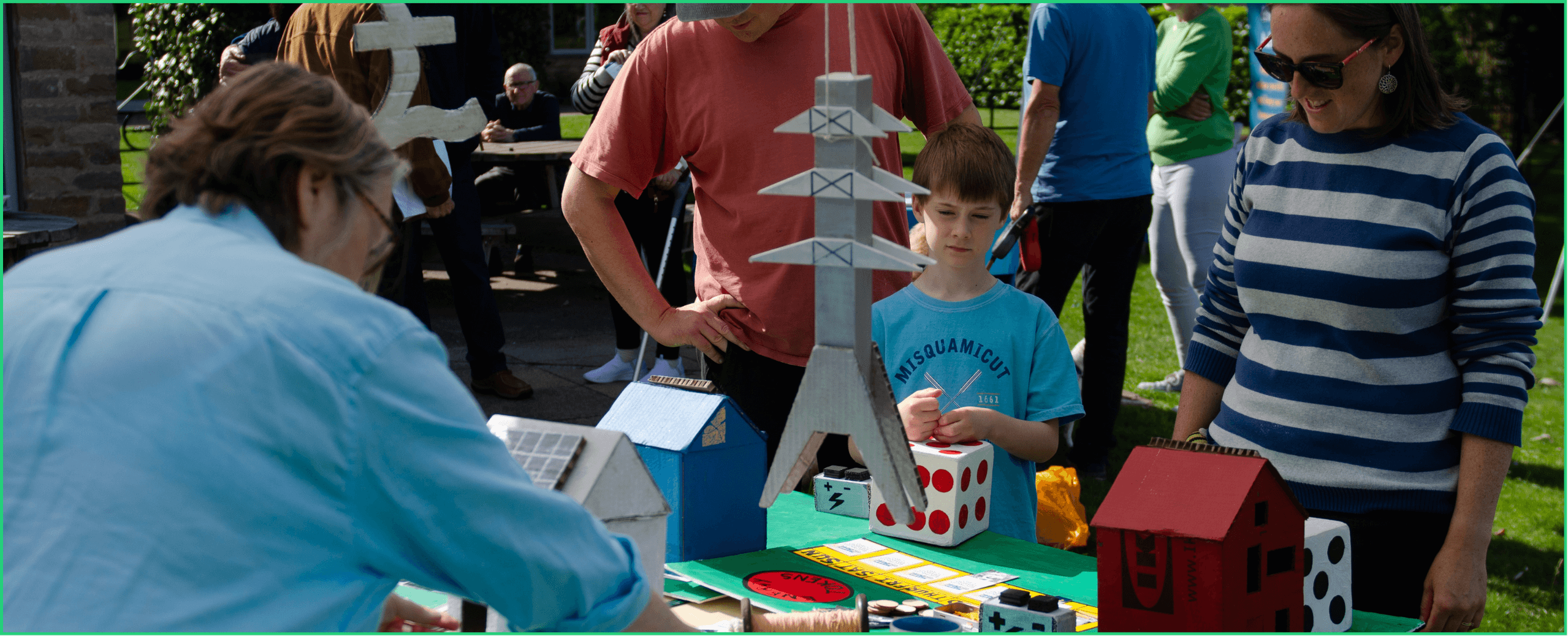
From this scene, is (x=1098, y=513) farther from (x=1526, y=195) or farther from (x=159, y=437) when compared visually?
(x=159, y=437)

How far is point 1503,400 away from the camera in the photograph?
1.81m

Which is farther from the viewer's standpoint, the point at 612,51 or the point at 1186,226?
the point at 1186,226

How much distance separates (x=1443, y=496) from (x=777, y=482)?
105 centimetres

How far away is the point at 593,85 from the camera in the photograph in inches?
176

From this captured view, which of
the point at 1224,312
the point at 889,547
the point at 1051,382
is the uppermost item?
the point at 1224,312

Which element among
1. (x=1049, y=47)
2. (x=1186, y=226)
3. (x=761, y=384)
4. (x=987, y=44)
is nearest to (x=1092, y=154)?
(x=1049, y=47)

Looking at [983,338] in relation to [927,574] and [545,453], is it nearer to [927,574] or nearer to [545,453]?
[927,574]

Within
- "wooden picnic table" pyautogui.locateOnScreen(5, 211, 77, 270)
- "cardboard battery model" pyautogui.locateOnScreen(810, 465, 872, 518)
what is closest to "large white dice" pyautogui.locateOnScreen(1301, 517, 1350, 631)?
"cardboard battery model" pyautogui.locateOnScreen(810, 465, 872, 518)

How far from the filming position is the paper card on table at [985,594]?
1806 millimetres

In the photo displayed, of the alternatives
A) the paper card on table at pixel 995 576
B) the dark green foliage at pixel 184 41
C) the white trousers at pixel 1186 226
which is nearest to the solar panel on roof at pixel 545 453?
the paper card on table at pixel 995 576

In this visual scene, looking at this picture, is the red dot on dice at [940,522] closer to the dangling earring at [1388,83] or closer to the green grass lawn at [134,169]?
the dangling earring at [1388,83]

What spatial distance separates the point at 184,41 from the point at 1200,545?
8.89 meters

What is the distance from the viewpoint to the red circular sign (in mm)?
1780

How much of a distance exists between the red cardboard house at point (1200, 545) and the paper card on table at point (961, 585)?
0.92 ft
